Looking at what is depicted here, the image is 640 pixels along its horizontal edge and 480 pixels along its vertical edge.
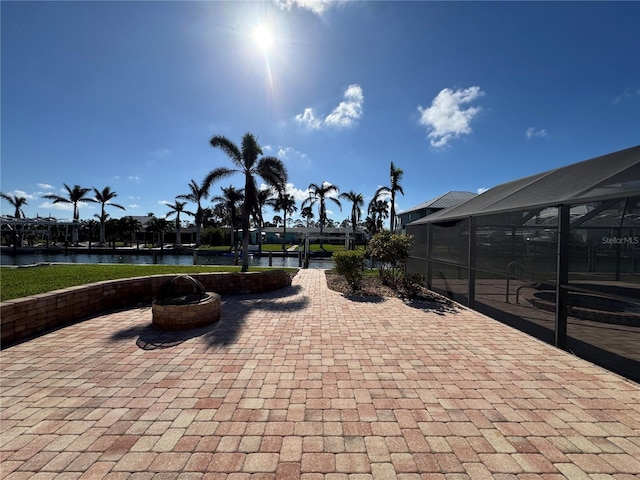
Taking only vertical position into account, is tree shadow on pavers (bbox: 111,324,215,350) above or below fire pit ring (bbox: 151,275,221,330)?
below

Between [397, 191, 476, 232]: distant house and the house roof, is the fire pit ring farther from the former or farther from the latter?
the house roof

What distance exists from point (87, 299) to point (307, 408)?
5785 millimetres

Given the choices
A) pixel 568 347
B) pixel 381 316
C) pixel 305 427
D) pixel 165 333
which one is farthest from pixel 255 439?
pixel 568 347

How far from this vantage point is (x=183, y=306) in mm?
4938

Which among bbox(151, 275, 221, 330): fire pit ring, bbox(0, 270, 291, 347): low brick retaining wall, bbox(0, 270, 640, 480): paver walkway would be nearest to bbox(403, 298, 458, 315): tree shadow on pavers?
bbox(0, 270, 640, 480): paver walkway

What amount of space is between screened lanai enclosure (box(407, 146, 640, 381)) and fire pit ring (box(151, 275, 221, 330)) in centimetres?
638

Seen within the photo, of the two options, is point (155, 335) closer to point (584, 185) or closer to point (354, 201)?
point (584, 185)

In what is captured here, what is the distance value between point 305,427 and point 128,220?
1974 inches

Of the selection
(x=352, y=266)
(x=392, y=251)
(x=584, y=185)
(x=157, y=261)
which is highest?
(x=584, y=185)

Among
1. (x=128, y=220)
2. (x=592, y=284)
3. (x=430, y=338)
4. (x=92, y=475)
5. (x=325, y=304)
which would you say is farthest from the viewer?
(x=128, y=220)

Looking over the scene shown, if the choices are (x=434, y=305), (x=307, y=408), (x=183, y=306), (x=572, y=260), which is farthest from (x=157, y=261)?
(x=572, y=260)

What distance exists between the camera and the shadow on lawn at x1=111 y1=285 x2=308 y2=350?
4414 millimetres

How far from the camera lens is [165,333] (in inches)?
189

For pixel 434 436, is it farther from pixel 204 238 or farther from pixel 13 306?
pixel 204 238
